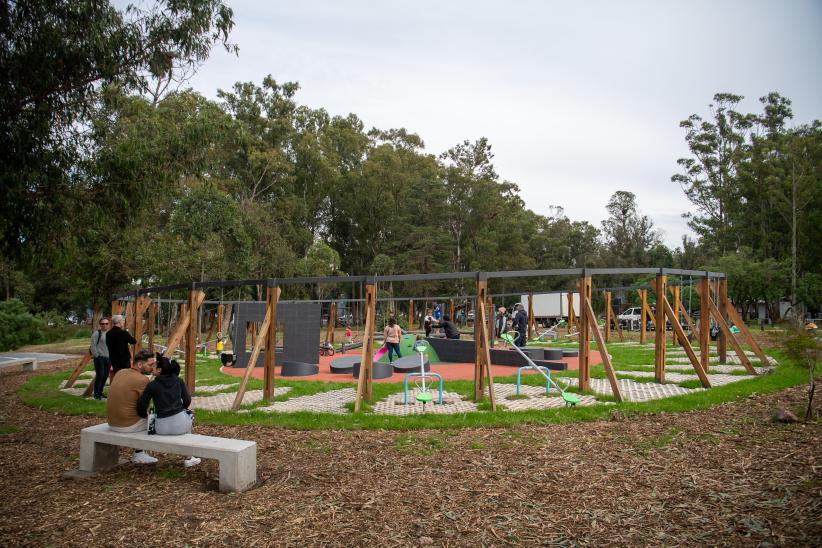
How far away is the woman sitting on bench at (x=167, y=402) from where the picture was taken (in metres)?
6.01

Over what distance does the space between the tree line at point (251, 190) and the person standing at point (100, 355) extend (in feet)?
5.24

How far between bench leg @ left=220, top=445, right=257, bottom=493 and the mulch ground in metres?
0.13

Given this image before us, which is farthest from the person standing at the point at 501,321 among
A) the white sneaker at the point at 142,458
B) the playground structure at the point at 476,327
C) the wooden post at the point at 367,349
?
the white sneaker at the point at 142,458

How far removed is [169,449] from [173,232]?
23.3 metres

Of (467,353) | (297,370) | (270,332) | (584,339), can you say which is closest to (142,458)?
(270,332)

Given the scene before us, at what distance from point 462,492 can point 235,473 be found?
7.00 ft

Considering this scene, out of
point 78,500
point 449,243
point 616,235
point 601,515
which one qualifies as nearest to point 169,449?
point 78,500

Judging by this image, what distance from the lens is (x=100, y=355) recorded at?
1062 centimetres

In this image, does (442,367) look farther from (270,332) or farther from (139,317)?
(139,317)

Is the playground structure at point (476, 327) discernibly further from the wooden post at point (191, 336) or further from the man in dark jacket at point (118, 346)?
the man in dark jacket at point (118, 346)

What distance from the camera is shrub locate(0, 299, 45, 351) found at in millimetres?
26797

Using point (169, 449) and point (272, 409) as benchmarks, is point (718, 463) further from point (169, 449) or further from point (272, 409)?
point (272, 409)

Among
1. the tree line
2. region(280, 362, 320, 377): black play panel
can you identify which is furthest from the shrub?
region(280, 362, 320, 377): black play panel

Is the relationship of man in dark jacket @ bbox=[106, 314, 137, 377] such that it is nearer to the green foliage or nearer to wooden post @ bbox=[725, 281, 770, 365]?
wooden post @ bbox=[725, 281, 770, 365]
